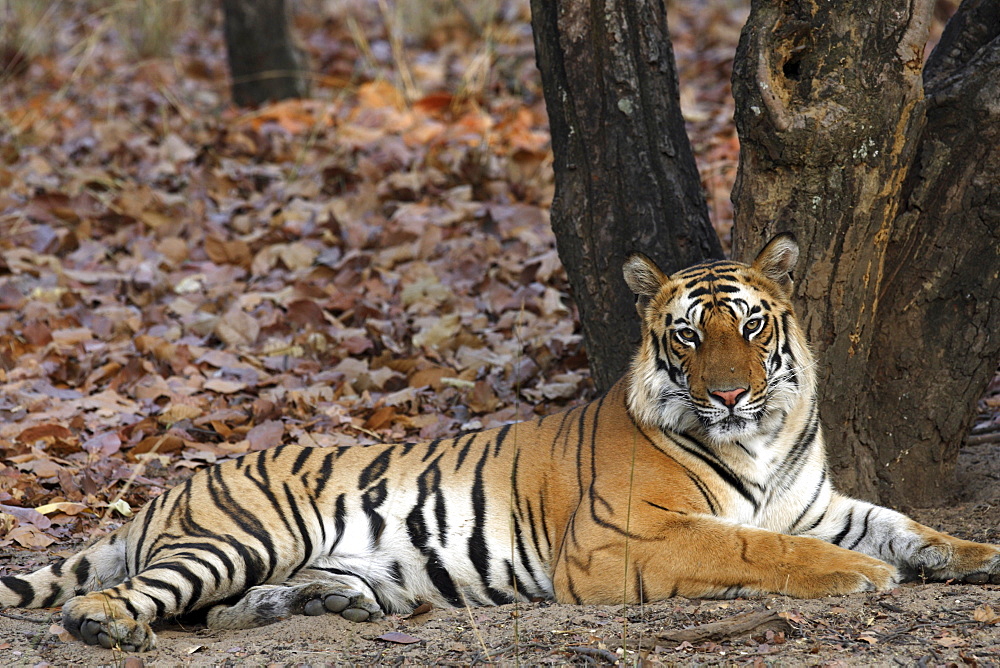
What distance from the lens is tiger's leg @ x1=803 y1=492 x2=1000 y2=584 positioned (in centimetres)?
355

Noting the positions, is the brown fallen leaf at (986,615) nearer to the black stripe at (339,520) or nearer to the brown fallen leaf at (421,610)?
the brown fallen leaf at (421,610)

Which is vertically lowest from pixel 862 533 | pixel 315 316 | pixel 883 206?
pixel 862 533

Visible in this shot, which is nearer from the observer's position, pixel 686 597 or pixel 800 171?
pixel 686 597

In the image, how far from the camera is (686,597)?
11.5 feet

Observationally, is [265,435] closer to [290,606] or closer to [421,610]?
[290,606]

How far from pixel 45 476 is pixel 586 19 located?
10.8 feet

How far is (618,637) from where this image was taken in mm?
3186

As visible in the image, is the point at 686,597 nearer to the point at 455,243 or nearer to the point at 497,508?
the point at 497,508

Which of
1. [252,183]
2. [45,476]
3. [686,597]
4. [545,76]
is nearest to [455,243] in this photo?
[252,183]

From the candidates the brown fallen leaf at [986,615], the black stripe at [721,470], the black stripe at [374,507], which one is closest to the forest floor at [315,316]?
the brown fallen leaf at [986,615]

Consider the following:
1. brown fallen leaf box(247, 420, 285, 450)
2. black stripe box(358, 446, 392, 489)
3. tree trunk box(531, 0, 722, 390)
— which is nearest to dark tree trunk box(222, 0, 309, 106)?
brown fallen leaf box(247, 420, 285, 450)

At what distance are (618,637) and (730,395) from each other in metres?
0.91

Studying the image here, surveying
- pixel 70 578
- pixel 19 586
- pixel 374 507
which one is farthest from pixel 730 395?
pixel 19 586

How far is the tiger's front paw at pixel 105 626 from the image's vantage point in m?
3.39
